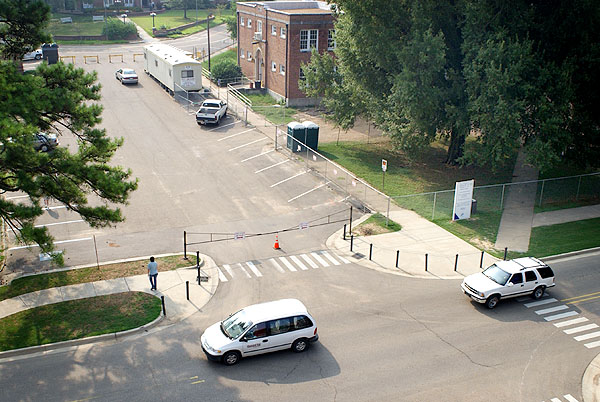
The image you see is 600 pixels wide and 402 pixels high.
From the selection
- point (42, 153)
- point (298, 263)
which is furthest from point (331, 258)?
point (42, 153)

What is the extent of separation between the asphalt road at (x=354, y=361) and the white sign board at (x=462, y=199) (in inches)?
301

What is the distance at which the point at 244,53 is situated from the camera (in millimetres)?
61750

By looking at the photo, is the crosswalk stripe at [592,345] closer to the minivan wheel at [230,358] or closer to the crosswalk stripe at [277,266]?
the crosswalk stripe at [277,266]

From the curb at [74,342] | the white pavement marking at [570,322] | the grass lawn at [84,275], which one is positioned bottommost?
the white pavement marking at [570,322]

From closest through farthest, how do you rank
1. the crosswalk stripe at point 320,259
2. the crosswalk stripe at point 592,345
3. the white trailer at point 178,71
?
the crosswalk stripe at point 592,345 < the crosswalk stripe at point 320,259 < the white trailer at point 178,71

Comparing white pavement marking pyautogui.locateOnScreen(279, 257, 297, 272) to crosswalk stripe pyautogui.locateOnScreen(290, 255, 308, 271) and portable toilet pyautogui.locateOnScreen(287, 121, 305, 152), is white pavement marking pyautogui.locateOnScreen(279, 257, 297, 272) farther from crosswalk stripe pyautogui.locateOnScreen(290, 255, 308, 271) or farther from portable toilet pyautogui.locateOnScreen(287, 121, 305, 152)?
portable toilet pyautogui.locateOnScreen(287, 121, 305, 152)

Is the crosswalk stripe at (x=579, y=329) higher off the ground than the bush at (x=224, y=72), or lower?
lower

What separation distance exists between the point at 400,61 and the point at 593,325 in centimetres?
1798

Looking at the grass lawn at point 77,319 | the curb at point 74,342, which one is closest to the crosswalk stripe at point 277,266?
the grass lawn at point 77,319

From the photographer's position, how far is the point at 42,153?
57.3 feet

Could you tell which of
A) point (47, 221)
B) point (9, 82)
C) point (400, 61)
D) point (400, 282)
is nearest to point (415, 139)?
point (400, 61)

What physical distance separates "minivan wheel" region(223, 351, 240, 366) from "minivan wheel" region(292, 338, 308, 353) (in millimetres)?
1780

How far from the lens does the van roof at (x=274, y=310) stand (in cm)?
1772

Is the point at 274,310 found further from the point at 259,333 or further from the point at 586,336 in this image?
the point at 586,336
